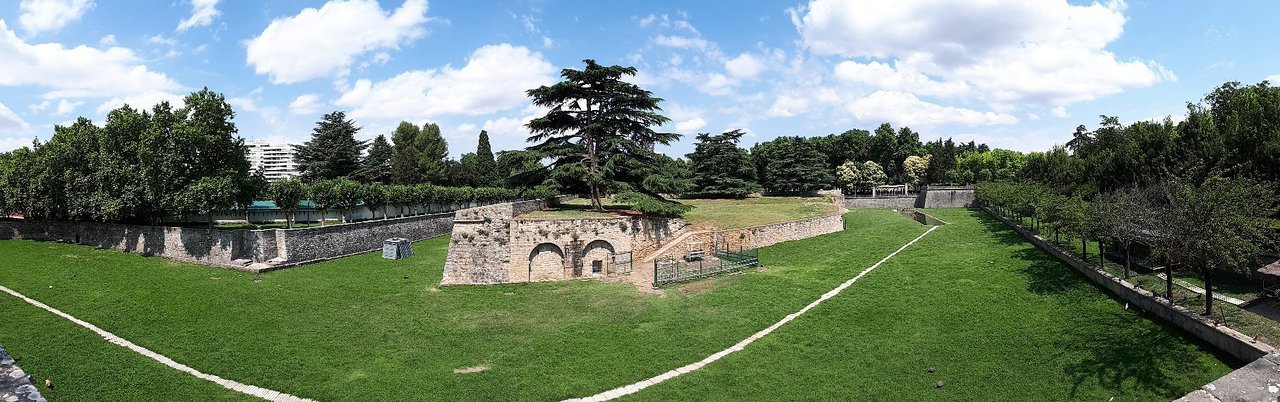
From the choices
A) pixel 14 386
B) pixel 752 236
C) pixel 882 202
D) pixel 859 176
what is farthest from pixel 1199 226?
pixel 859 176

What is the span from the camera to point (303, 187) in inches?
1435

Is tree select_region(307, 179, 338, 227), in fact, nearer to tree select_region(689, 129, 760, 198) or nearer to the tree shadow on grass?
tree select_region(689, 129, 760, 198)

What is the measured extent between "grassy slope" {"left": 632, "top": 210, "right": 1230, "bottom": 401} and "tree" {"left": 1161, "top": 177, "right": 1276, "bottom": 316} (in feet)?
5.61

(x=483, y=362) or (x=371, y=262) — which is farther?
(x=371, y=262)

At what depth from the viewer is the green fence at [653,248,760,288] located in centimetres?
2197

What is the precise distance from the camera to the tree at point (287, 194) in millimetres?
35031

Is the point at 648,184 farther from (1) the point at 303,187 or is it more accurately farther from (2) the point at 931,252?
(1) the point at 303,187

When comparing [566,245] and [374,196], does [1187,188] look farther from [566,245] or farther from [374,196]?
[374,196]

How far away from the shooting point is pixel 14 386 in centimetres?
683

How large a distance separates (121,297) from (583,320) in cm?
1605

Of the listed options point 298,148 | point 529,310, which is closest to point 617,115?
point 529,310

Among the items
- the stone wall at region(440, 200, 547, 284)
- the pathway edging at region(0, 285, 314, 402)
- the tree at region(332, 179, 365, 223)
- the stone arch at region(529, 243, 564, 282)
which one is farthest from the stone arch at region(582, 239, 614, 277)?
the tree at region(332, 179, 365, 223)

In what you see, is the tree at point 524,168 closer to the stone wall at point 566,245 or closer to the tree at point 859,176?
the stone wall at point 566,245

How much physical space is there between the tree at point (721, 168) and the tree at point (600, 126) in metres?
25.5
